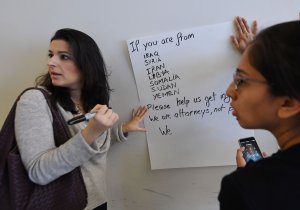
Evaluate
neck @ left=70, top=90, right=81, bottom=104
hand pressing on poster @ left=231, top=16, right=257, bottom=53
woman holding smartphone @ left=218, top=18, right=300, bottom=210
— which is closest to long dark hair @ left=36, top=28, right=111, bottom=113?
neck @ left=70, top=90, right=81, bottom=104

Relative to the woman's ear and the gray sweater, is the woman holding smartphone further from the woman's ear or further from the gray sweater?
the gray sweater

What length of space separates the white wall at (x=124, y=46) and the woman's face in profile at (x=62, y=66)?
0.16 metres

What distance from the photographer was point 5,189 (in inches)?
34.2

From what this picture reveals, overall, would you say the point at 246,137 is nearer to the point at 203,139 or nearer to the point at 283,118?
the point at 203,139

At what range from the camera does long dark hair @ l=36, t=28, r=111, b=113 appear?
980 mm

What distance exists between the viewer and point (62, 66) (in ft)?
3.19

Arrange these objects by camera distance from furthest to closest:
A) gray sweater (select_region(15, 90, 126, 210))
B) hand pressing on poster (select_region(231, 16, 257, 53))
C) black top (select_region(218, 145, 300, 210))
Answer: hand pressing on poster (select_region(231, 16, 257, 53)) → gray sweater (select_region(15, 90, 126, 210)) → black top (select_region(218, 145, 300, 210))

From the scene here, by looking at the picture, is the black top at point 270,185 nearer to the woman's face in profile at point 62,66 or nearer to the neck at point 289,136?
the neck at point 289,136

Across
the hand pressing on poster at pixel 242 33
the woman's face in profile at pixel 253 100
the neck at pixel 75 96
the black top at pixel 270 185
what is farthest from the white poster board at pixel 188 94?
the black top at pixel 270 185

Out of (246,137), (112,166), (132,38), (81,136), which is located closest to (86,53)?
(132,38)

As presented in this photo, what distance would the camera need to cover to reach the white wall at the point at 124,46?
99 centimetres

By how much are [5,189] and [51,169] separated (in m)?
0.18

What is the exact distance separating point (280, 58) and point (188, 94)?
0.55 m

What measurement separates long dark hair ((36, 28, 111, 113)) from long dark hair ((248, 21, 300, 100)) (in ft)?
1.98
